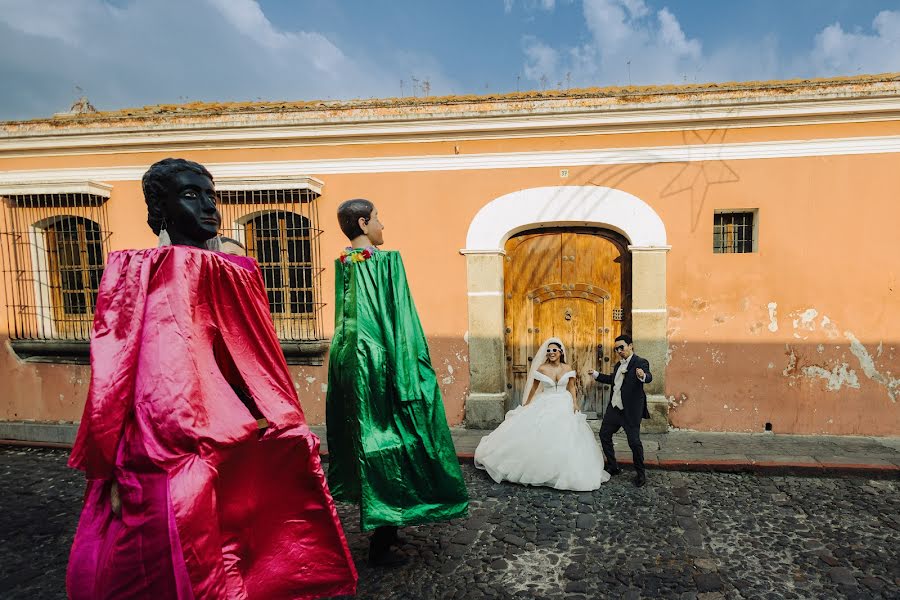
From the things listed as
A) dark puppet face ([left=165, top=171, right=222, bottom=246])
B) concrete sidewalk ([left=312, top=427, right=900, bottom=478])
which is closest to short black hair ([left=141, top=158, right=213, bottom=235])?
dark puppet face ([left=165, top=171, right=222, bottom=246])

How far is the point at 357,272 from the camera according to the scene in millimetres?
2887

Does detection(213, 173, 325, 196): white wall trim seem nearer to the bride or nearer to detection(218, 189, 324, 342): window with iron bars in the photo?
detection(218, 189, 324, 342): window with iron bars

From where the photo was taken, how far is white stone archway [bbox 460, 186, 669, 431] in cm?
564

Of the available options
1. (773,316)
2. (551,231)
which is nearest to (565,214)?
(551,231)

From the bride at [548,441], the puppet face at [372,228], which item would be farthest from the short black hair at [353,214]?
the bride at [548,441]

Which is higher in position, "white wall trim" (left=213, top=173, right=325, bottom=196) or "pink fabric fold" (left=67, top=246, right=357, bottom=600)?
"white wall trim" (left=213, top=173, right=325, bottom=196)

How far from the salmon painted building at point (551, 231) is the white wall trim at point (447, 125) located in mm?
23

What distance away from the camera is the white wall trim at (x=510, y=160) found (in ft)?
17.5

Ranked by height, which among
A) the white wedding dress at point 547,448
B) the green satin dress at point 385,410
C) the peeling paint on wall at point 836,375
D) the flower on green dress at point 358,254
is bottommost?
the white wedding dress at point 547,448

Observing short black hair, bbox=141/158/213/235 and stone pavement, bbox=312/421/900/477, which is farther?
stone pavement, bbox=312/421/900/477

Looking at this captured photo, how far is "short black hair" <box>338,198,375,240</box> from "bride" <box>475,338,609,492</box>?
2.46 m

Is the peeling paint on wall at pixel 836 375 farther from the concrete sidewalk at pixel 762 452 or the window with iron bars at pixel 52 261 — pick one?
the window with iron bars at pixel 52 261

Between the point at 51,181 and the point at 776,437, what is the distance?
901 centimetres

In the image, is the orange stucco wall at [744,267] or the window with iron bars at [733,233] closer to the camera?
the orange stucco wall at [744,267]
